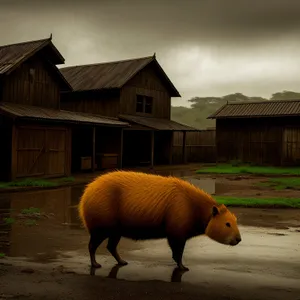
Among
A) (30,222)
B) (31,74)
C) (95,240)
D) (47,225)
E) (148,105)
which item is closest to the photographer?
(95,240)

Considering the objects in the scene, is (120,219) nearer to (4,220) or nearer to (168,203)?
(168,203)

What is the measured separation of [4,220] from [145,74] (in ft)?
77.1

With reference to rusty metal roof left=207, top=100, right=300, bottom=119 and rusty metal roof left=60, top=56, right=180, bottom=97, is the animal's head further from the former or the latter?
rusty metal roof left=207, top=100, right=300, bottom=119

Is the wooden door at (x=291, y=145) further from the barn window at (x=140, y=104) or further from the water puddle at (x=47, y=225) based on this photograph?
the water puddle at (x=47, y=225)

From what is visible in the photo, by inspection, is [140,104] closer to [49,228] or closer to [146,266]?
[49,228]

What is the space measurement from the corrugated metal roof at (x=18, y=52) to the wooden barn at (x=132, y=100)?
697 cm

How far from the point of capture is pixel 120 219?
5938mm

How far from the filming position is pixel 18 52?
2227 cm

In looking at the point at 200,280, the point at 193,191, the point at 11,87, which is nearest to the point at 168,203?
the point at 193,191

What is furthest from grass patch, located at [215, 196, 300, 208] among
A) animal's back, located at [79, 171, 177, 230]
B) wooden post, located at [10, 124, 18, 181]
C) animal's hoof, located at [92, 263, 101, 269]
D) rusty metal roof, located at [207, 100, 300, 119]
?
rusty metal roof, located at [207, 100, 300, 119]

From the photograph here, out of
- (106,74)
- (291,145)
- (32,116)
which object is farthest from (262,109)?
(32,116)

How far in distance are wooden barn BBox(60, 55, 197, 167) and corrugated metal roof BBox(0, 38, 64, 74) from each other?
22.9 feet

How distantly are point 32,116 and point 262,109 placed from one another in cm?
1846

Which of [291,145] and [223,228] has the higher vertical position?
[291,145]
